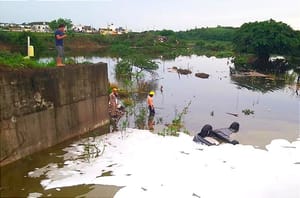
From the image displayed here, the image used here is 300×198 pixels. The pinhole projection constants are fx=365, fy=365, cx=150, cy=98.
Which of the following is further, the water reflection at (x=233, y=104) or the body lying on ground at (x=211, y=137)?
the water reflection at (x=233, y=104)

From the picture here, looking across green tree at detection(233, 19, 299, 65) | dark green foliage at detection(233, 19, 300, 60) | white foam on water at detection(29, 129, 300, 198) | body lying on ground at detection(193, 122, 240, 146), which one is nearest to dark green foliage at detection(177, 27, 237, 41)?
green tree at detection(233, 19, 299, 65)

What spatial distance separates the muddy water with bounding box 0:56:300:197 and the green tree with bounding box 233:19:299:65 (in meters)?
13.9

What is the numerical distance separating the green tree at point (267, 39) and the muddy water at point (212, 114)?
13921 millimetres

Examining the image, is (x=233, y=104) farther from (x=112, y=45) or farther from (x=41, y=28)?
(x=41, y=28)

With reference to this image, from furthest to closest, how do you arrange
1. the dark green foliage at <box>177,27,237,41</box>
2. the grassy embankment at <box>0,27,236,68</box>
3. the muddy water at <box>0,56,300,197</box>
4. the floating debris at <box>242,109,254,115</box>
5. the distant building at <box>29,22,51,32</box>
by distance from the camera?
the distant building at <box>29,22,51,32</box> → the dark green foliage at <box>177,27,237,41</box> → the grassy embankment at <box>0,27,236,68</box> → the floating debris at <box>242,109,254,115</box> → the muddy water at <box>0,56,300,197</box>

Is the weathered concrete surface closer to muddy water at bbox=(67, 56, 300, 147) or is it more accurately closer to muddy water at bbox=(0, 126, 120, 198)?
muddy water at bbox=(0, 126, 120, 198)

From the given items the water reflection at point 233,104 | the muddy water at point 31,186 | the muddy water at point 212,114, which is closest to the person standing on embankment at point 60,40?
the muddy water at point 212,114

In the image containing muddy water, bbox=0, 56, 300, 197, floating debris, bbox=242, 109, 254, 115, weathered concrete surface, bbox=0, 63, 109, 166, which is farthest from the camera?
floating debris, bbox=242, 109, 254, 115

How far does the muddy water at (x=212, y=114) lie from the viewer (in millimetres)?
8191

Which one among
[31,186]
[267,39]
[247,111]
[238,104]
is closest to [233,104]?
[238,104]

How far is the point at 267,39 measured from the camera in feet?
147

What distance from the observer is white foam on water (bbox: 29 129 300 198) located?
27.0 ft

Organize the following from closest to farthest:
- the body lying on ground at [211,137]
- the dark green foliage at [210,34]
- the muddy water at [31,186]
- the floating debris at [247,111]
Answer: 1. the muddy water at [31,186]
2. the body lying on ground at [211,137]
3. the floating debris at [247,111]
4. the dark green foliage at [210,34]

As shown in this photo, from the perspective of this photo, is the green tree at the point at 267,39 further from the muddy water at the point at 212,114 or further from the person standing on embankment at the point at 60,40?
the person standing on embankment at the point at 60,40
